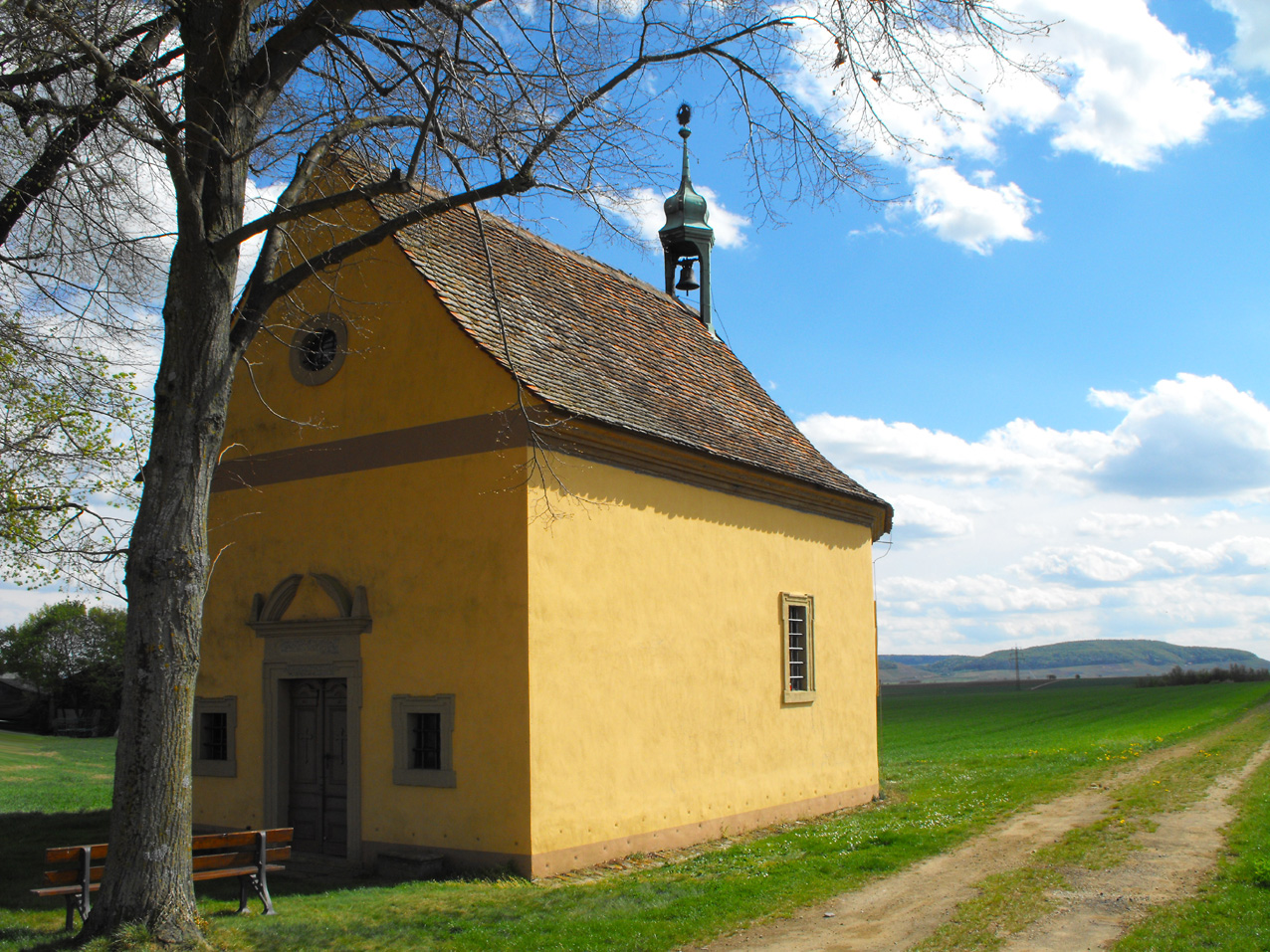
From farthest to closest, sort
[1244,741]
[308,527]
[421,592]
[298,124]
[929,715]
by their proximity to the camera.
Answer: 1. [929,715]
2. [1244,741]
3. [308,527]
4. [421,592]
5. [298,124]

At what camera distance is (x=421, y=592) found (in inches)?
460

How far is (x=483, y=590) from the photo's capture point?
11219mm

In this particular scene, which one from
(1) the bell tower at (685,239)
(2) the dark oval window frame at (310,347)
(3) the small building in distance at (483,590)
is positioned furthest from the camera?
(1) the bell tower at (685,239)

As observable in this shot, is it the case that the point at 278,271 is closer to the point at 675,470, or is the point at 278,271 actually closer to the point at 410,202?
the point at 410,202

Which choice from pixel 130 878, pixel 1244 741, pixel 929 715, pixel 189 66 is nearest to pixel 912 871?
pixel 130 878

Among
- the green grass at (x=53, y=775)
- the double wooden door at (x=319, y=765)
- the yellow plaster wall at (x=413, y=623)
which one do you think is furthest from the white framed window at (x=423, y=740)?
the green grass at (x=53, y=775)

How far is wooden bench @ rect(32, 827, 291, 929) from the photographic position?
8109 mm

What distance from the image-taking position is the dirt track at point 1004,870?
7590 mm

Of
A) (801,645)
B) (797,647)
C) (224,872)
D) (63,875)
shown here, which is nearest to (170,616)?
(63,875)

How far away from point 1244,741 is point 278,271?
79.9 ft

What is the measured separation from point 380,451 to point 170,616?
15.9 feet

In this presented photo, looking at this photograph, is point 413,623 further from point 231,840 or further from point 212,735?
point 212,735

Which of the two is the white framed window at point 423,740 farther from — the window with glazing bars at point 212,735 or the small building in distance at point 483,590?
the window with glazing bars at point 212,735

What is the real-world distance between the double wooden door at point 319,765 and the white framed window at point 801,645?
21.7 ft
